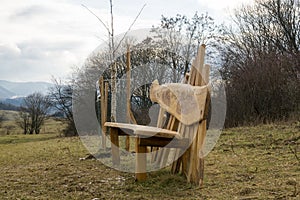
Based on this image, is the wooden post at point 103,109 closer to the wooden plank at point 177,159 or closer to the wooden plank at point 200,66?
the wooden plank at point 177,159

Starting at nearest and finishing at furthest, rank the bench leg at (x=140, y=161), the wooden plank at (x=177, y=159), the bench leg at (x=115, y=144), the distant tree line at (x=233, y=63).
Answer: the bench leg at (x=140, y=161)
the wooden plank at (x=177, y=159)
the bench leg at (x=115, y=144)
the distant tree line at (x=233, y=63)

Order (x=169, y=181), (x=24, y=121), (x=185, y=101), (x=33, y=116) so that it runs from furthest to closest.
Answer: (x=33, y=116)
(x=24, y=121)
(x=169, y=181)
(x=185, y=101)

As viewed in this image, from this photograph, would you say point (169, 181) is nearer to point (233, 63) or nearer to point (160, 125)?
point (160, 125)

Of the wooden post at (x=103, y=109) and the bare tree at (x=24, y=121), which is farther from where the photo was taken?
the bare tree at (x=24, y=121)

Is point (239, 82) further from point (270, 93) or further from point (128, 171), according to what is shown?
point (128, 171)

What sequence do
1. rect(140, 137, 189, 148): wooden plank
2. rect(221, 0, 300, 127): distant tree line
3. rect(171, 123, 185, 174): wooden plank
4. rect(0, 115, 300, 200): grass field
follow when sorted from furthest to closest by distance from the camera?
rect(221, 0, 300, 127): distant tree line, rect(171, 123, 185, 174): wooden plank, rect(140, 137, 189, 148): wooden plank, rect(0, 115, 300, 200): grass field

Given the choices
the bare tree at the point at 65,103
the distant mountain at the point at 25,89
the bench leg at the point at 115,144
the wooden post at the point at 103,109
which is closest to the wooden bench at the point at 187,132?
the bench leg at the point at 115,144

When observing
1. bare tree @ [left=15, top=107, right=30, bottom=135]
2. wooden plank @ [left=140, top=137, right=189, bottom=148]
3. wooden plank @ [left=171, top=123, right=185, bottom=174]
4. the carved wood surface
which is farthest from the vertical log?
bare tree @ [left=15, top=107, right=30, bottom=135]

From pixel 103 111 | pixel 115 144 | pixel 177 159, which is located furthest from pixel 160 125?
pixel 103 111

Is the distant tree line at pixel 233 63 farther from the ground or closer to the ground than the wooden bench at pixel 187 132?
farther from the ground

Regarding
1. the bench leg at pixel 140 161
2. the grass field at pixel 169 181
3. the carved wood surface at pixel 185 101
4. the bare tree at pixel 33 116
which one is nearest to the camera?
the grass field at pixel 169 181

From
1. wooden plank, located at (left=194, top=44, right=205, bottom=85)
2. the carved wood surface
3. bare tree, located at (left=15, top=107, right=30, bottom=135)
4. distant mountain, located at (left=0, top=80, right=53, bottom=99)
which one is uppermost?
distant mountain, located at (left=0, top=80, right=53, bottom=99)

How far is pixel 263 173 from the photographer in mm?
5016

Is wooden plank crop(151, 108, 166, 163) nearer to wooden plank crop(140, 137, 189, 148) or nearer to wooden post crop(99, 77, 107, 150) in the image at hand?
wooden plank crop(140, 137, 189, 148)
